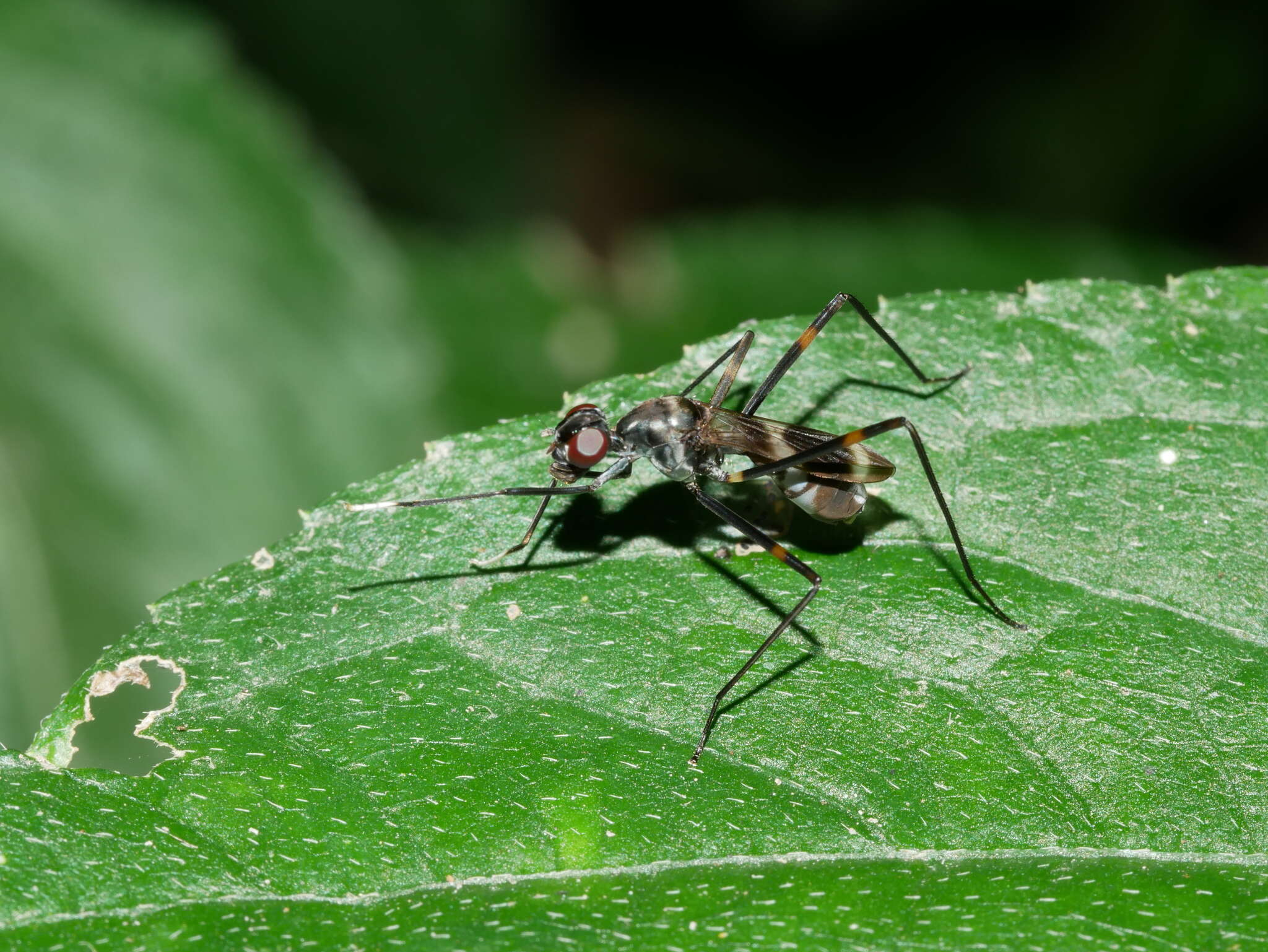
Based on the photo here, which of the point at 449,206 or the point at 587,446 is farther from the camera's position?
the point at 449,206

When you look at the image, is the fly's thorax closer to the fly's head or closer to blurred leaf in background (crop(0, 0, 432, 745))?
the fly's head

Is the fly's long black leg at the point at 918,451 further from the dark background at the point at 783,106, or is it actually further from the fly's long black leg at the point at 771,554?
the dark background at the point at 783,106

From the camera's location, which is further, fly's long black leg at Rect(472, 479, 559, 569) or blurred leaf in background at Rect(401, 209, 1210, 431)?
blurred leaf in background at Rect(401, 209, 1210, 431)

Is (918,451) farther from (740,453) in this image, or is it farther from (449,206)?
(449,206)

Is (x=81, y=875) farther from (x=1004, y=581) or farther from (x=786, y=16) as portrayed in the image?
(x=786, y=16)

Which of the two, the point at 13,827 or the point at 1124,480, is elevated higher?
the point at 1124,480

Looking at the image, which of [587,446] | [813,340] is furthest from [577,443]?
[813,340]

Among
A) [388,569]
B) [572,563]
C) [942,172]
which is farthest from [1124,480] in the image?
[942,172]

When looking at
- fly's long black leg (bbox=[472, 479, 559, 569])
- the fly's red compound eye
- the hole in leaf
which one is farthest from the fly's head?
the hole in leaf
